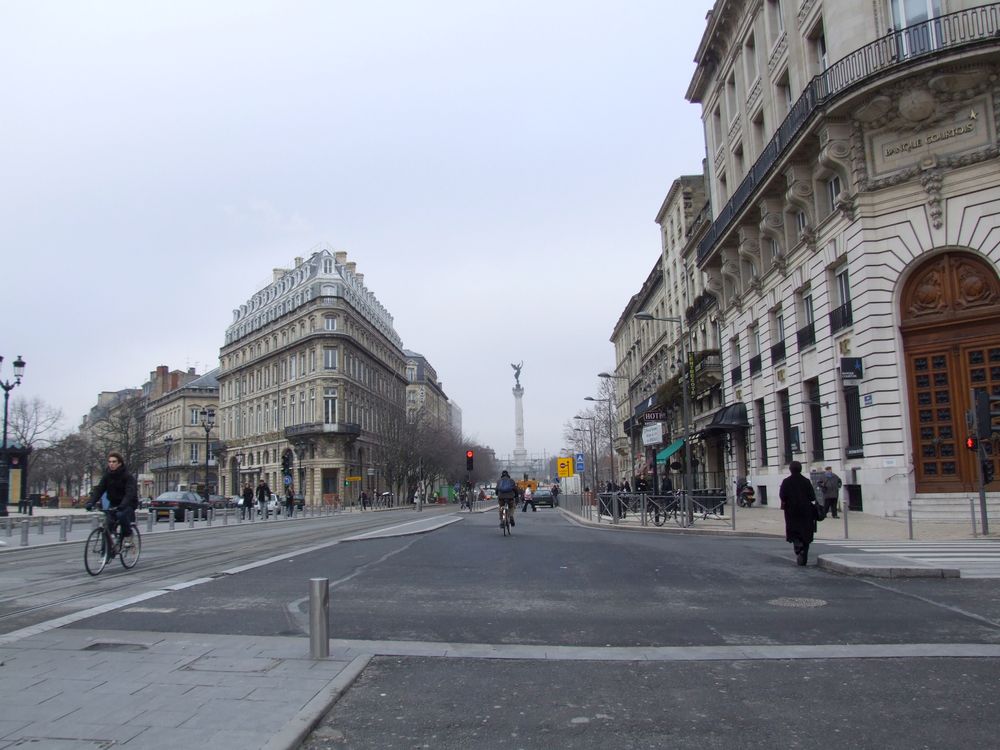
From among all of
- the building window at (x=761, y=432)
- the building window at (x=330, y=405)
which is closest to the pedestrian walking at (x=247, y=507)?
the building window at (x=761, y=432)

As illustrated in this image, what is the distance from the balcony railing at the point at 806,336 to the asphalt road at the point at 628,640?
625 inches

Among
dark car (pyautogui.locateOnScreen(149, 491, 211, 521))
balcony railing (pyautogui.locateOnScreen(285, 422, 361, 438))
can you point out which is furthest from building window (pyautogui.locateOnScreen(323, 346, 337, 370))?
dark car (pyautogui.locateOnScreen(149, 491, 211, 521))

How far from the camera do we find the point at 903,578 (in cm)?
1023

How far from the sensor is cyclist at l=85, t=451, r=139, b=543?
11.4 meters

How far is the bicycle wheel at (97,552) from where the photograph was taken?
37.1 ft

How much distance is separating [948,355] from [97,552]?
20643 mm

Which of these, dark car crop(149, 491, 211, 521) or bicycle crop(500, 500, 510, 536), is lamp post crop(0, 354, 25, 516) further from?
bicycle crop(500, 500, 510, 536)

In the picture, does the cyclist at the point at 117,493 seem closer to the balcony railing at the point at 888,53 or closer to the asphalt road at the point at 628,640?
the asphalt road at the point at 628,640

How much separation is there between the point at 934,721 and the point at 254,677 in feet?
13.9

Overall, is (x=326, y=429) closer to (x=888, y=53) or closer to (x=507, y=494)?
(x=507, y=494)

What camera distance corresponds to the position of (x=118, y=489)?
11.5m

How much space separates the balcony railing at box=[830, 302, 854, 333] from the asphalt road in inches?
525

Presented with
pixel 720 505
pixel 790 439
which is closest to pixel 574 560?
pixel 720 505

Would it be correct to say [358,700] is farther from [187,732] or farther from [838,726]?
[838,726]
